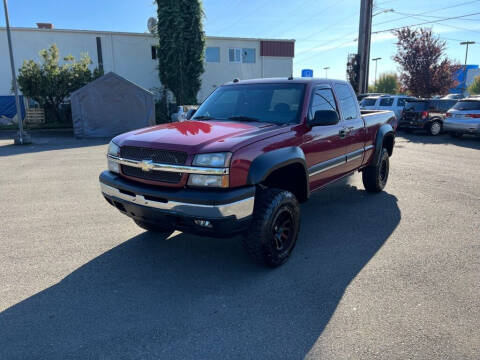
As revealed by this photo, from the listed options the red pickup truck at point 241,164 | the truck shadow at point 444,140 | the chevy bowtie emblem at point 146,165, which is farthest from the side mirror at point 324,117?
the truck shadow at point 444,140

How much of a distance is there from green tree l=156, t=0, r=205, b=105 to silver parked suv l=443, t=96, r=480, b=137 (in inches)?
648

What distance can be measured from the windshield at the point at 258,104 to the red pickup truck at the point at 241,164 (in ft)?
0.04

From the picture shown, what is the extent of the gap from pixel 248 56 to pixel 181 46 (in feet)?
23.6

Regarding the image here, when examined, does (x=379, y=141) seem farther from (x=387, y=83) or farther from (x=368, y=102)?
(x=387, y=83)

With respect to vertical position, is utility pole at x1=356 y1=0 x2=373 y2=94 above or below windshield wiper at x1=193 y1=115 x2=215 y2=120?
above

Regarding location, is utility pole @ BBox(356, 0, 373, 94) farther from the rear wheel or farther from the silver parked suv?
the silver parked suv

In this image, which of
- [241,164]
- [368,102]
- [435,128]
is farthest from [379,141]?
[368,102]

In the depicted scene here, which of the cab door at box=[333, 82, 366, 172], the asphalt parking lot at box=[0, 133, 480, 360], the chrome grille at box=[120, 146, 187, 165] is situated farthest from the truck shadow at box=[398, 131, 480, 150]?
the chrome grille at box=[120, 146, 187, 165]

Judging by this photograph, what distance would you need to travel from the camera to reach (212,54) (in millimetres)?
28688

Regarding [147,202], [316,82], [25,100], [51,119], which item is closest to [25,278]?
[147,202]

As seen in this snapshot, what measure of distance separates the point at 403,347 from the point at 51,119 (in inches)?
949

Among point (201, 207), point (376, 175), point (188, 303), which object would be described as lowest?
point (188, 303)

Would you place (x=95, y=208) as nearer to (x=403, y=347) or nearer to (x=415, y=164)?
(x=403, y=347)

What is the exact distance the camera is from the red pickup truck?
10.4 ft
